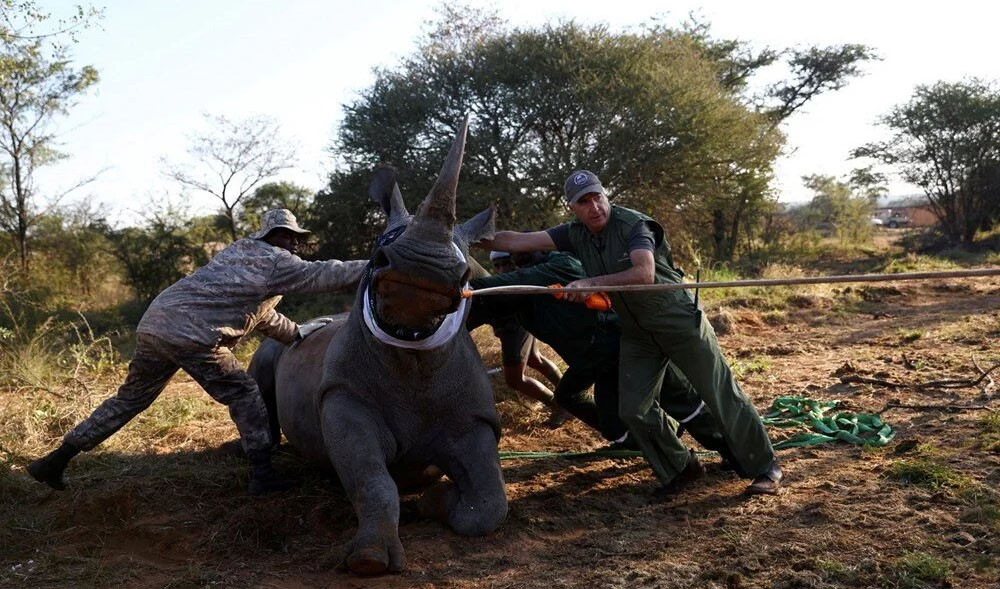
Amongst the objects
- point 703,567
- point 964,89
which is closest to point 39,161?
point 703,567

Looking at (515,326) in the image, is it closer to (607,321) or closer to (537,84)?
(607,321)

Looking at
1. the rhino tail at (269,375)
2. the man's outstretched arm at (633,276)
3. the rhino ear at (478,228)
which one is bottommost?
the rhino tail at (269,375)

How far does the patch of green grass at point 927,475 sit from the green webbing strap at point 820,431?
630mm

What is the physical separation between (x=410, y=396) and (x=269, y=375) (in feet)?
7.23

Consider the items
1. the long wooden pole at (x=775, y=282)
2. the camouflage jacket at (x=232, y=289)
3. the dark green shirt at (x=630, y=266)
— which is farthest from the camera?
the camouflage jacket at (x=232, y=289)

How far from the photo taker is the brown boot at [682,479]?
470 centimetres

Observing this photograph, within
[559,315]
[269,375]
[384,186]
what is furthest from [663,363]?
[269,375]

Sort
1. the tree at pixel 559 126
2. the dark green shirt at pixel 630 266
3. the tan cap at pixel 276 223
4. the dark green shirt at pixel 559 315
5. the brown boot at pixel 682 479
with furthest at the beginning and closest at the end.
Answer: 1. the tree at pixel 559 126
2. the dark green shirt at pixel 559 315
3. the tan cap at pixel 276 223
4. the brown boot at pixel 682 479
5. the dark green shirt at pixel 630 266

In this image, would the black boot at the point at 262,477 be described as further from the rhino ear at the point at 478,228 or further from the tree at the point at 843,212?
the tree at the point at 843,212

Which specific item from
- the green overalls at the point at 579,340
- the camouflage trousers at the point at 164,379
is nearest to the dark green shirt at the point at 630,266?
the green overalls at the point at 579,340

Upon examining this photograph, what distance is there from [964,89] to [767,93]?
608 cm

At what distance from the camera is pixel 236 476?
→ 5.25m

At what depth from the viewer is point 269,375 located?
605 centimetres

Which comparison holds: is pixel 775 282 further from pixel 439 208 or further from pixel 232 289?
pixel 232 289
